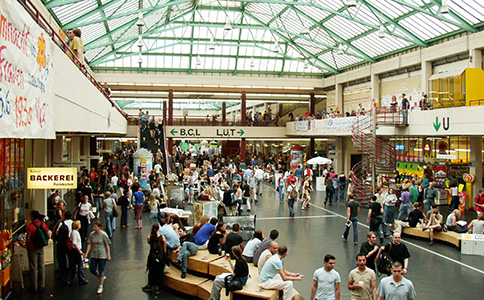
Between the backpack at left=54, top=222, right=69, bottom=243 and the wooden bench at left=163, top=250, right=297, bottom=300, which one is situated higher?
the backpack at left=54, top=222, right=69, bottom=243

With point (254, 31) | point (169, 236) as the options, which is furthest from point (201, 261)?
point (254, 31)

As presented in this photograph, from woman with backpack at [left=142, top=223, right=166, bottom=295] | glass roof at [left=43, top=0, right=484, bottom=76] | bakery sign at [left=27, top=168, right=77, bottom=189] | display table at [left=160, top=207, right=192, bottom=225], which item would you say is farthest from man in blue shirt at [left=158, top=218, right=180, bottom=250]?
glass roof at [left=43, top=0, right=484, bottom=76]

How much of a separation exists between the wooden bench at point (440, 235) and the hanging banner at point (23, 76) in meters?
12.0

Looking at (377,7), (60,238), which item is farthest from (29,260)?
(377,7)

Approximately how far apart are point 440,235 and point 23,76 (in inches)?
513

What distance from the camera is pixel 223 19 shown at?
121 feet

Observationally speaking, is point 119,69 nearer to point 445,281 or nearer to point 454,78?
point 454,78

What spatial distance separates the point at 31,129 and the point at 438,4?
2197 cm

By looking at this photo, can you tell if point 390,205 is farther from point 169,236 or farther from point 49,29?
point 49,29

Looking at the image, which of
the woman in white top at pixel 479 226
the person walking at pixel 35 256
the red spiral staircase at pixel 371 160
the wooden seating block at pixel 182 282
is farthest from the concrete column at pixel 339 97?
the person walking at pixel 35 256

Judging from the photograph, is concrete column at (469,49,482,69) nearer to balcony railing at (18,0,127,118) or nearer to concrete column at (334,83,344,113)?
concrete column at (334,83,344,113)

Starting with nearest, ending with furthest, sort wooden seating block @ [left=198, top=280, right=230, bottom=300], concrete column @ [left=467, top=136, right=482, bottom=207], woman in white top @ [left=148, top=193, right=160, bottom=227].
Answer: wooden seating block @ [left=198, top=280, right=230, bottom=300] < woman in white top @ [left=148, top=193, right=160, bottom=227] < concrete column @ [left=467, top=136, right=482, bottom=207]

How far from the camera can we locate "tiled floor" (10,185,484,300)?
30.3 ft

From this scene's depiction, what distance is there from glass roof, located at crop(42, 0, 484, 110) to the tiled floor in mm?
13128
